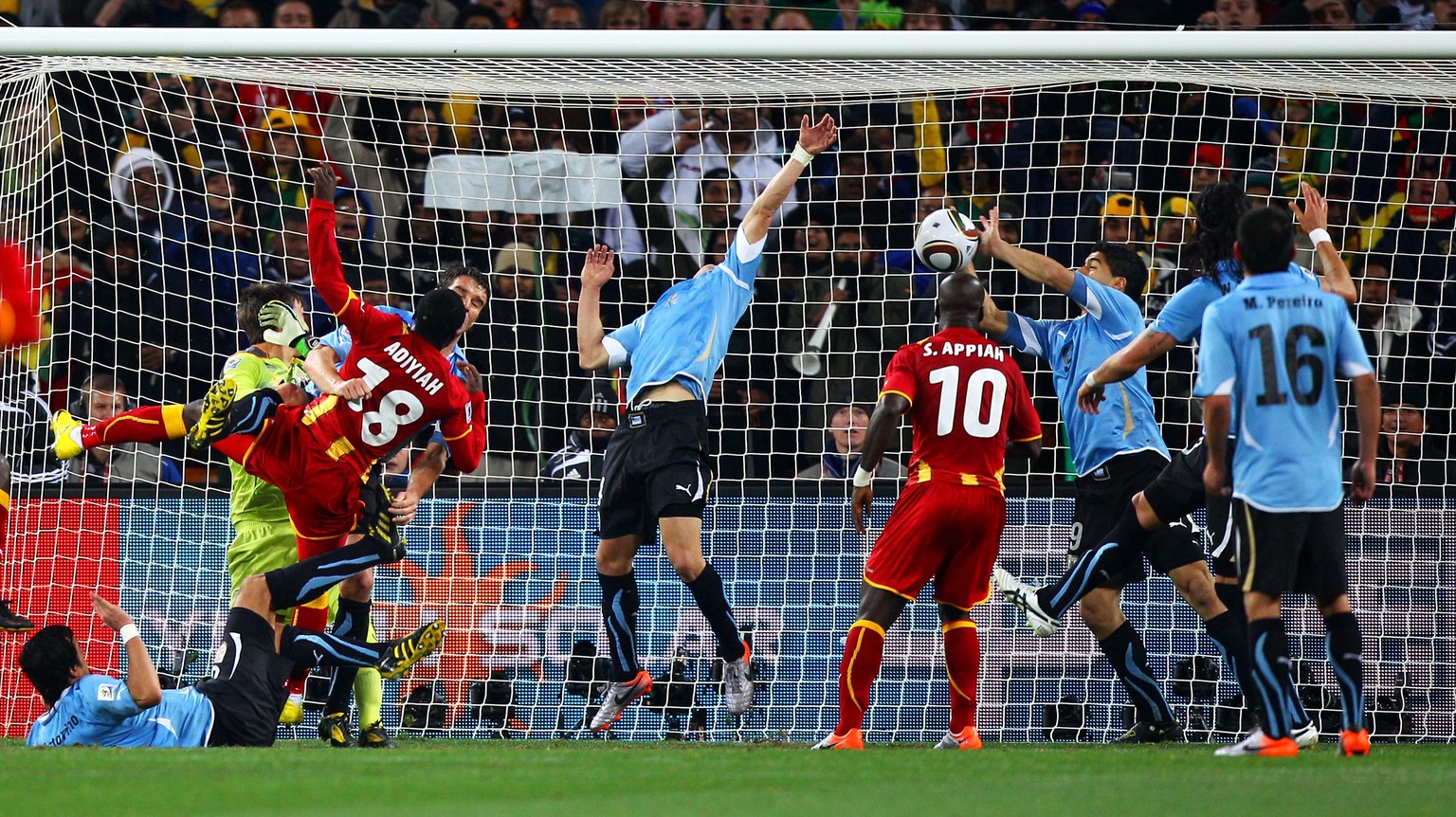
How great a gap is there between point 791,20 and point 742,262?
189 inches

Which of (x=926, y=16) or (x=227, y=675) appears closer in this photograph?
(x=227, y=675)

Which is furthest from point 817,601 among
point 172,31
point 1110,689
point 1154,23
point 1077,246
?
point 1154,23

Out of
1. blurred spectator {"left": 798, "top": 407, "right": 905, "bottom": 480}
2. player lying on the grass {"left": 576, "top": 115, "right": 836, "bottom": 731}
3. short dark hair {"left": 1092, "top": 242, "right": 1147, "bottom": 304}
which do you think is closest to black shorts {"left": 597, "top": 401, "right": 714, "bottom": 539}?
player lying on the grass {"left": 576, "top": 115, "right": 836, "bottom": 731}

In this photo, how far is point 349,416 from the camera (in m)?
6.73

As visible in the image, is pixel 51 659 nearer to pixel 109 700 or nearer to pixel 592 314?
pixel 109 700

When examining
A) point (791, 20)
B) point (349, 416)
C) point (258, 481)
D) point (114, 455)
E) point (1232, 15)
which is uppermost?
point (1232, 15)

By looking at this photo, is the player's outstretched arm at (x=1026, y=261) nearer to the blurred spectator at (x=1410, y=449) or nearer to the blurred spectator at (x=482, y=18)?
the blurred spectator at (x=1410, y=449)

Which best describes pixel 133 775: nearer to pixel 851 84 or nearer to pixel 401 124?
pixel 851 84

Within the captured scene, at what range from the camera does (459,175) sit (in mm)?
9859

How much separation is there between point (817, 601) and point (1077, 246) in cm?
251

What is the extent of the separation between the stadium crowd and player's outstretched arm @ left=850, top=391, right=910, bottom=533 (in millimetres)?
2370

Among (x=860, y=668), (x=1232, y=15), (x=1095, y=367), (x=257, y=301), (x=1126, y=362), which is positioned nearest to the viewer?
(x=1126, y=362)

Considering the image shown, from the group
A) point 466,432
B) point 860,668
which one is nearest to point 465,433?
point 466,432

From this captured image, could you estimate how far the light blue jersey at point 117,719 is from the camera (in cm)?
637
